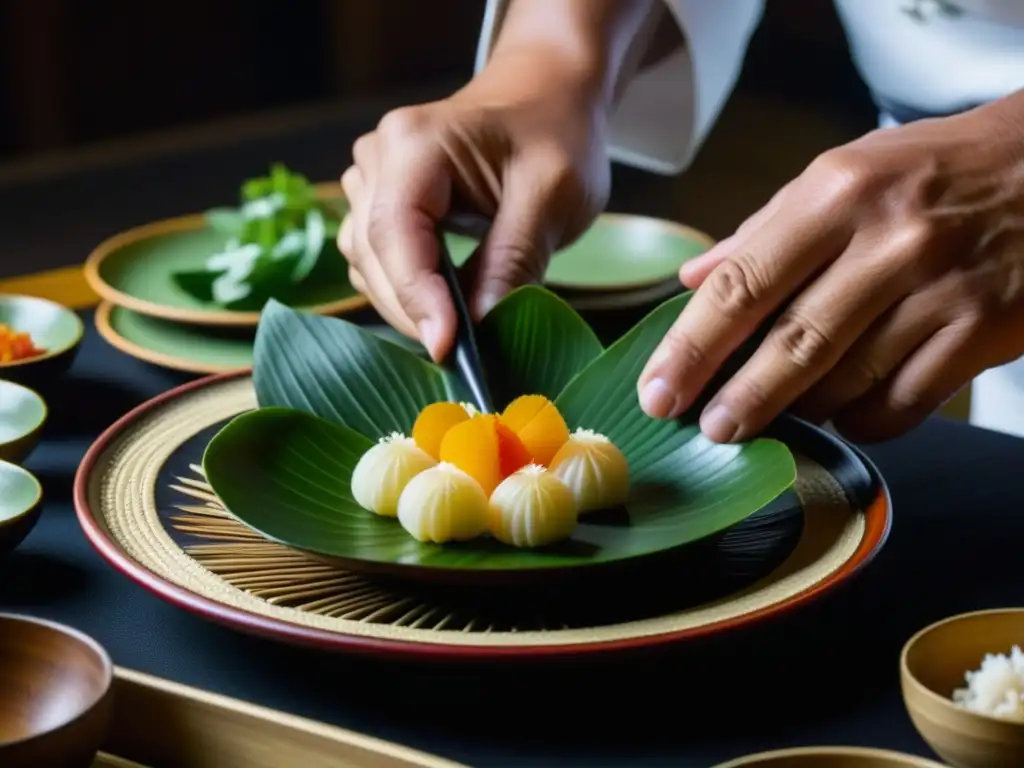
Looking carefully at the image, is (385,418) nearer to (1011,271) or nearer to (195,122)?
(1011,271)

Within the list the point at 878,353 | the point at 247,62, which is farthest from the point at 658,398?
the point at 247,62

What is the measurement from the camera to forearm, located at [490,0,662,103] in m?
1.25

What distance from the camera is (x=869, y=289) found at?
34.6 inches

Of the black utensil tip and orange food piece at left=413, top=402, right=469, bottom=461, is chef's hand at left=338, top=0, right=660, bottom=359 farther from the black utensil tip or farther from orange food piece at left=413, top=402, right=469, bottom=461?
orange food piece at left=413, top=402, right=469, bottom=461

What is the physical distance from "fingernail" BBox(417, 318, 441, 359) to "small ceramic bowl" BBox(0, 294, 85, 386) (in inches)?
10.6

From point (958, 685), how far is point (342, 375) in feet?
1.54

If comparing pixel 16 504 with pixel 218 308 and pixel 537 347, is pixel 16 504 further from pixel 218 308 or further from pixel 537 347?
pixel 218 308

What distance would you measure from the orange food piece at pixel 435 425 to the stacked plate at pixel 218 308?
286 mm

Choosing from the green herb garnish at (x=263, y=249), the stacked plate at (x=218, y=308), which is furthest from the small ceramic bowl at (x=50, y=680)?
the green herb garnish at (x=263, y=249)

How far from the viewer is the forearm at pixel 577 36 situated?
4.11 ft

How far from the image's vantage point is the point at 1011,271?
919mm

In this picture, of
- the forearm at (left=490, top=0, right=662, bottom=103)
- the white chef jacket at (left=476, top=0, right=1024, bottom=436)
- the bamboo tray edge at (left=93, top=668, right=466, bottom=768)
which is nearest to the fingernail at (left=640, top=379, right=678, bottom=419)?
the bamboo tray edge at (left=93, top=668, right=466, bottom=768)

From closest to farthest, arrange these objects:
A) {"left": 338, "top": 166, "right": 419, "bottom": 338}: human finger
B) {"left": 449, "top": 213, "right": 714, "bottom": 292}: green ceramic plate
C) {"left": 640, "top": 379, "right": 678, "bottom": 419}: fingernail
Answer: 1. {"left": 640, "top": 379, "right": 678, "bottom": 419}: fingernail
2. {"left": 338, "top": 166, "right": 419, "bottom": 338}: human finger
3. {"left": 449, "top": 213, "right": 714, "bottom": 292}: green ceramic plate

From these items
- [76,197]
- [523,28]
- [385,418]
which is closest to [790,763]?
[385,418]
